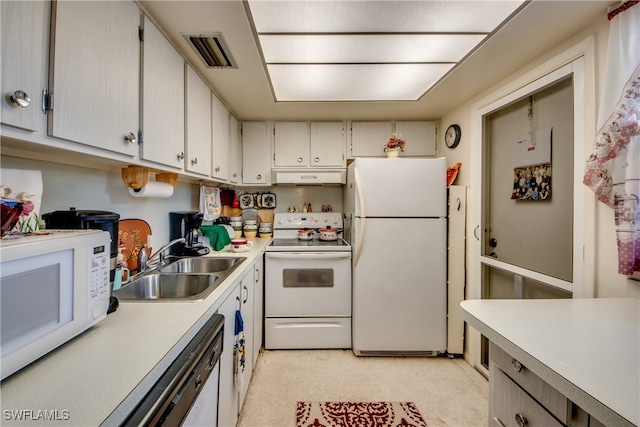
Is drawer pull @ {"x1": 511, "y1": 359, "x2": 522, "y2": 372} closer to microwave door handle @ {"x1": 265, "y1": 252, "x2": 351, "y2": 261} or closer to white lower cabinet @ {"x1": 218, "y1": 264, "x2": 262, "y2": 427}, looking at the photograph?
white lower cabinet @ {"x1": 218, "y1": 264, "x2": 262, "y2": 427}

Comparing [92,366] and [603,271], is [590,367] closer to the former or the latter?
[603,271]

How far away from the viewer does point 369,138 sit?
9.13ft

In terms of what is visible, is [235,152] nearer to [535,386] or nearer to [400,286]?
[400,286]

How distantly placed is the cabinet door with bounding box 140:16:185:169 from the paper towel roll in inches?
6.3

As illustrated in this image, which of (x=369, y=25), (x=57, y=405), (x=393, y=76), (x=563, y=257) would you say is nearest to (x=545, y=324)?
(x=563, y=257)

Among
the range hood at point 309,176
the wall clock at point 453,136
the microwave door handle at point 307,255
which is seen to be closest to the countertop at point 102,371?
the microwave door handle at point 307,255

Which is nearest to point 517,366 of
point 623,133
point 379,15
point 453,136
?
point 623,133

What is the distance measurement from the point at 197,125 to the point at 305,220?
1.53 meters

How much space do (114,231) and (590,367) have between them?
5.05ft

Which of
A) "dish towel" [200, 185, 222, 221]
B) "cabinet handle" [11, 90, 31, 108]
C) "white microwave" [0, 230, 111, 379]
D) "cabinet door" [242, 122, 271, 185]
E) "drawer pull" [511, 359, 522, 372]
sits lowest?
"drawer pull" [511, 359, 522, 372]

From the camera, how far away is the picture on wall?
164cm

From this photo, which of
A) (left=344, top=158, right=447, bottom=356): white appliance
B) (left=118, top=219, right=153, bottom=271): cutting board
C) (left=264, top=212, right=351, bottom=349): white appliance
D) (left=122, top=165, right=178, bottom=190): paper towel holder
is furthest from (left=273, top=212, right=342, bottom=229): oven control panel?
(left=122, top=165, right=178, bottom=190): paper towel holder

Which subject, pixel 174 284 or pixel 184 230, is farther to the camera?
pixel 184 230

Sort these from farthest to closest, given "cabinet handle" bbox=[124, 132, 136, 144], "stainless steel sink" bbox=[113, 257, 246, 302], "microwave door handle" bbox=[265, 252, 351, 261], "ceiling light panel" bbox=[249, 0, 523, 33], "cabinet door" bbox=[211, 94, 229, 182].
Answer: "microwave door handle" bbox=[265, 252, 351, 261] → "cabinet door" bbox=[211, 94, 229, 182] → "stainless steel sink" bbox=[113, 257, 246, 302] → "ceiling light panel" bbox=[249, 0, 523, 33] → "cabinet handle" bbox=[124, 132, 136, 144]
